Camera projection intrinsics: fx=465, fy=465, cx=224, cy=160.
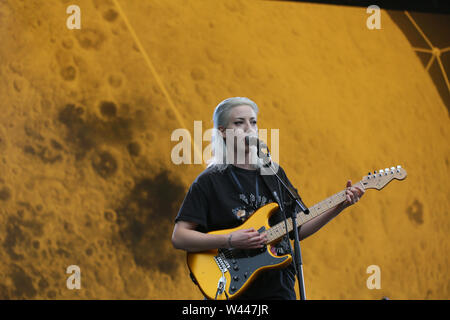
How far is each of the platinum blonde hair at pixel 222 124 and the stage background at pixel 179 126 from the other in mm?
1202

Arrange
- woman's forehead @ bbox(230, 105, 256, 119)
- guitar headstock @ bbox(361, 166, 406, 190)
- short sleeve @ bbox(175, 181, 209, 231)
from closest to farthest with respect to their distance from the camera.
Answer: short sleeve @ bbox(175, 181, 209, 231) → woman's forehead @ bbox(230, 105, 256, 119) → guitar headstock @ bbox(361, 166, 406, 190)

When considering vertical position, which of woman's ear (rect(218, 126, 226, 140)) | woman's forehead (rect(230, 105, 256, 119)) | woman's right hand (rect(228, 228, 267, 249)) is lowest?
woman's right hand (rect(228, 228, 267, 249))

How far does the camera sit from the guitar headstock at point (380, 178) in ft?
6.89

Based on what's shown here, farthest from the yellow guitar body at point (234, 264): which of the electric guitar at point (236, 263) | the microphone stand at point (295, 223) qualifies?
the microphone stand at point (295, 223)

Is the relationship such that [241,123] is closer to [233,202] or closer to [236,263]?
[233,202]

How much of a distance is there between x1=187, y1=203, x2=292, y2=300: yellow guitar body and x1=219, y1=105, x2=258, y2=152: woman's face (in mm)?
307

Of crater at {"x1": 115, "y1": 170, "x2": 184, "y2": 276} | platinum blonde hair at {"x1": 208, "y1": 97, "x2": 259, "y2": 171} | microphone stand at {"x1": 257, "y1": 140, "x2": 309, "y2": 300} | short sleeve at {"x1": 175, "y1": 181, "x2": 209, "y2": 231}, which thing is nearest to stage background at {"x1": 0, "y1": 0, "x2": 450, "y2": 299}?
crater at {"x1": 115, "y1": 170, "x2": 184, "y2": 276}

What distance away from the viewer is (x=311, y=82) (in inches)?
139

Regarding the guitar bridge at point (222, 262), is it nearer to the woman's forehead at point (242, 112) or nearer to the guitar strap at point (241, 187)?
the guitar strap at point (241, 187)

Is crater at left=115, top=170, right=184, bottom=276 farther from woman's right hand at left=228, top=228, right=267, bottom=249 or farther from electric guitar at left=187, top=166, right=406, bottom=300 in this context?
woman's right hand at left=228, top=228, right=267, bottom=249

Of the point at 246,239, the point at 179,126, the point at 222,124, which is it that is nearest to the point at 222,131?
the point at 222,124

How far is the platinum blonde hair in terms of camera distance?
2.00m

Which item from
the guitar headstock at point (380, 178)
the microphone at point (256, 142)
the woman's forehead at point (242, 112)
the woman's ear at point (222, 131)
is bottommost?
the guitar headstock at point (380, 178)

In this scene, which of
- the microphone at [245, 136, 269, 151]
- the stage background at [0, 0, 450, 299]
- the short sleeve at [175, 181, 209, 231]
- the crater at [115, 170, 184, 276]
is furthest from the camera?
the crater at [115, 170, 184, 276]
